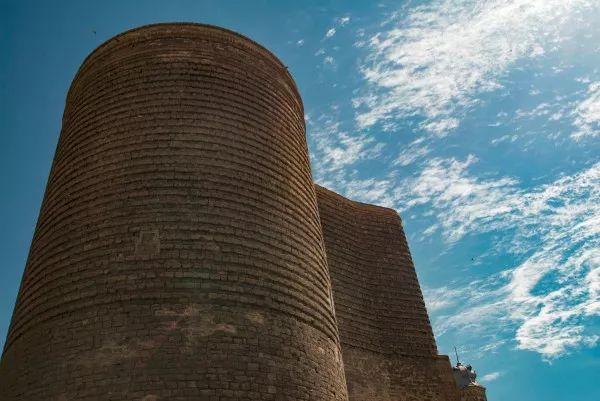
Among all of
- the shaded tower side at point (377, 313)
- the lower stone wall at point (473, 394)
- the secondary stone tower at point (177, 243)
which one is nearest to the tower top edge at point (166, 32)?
the secondary stone tower at point (177, 243)

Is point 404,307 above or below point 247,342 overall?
above

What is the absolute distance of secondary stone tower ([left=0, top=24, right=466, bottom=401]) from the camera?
7348 mm

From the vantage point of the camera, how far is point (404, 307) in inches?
621

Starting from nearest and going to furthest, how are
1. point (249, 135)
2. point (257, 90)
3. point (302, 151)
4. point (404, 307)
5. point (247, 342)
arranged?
point (247, 342) → point (249, 135) → point (257, 90) → point (302, 151) → point (404, 307)

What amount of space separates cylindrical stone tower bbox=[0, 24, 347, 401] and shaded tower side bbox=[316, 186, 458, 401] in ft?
13.0

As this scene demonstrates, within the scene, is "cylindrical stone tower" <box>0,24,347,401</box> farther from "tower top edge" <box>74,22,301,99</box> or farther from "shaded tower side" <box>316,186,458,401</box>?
"shaded tower side" <box>316,186,458,401</box>

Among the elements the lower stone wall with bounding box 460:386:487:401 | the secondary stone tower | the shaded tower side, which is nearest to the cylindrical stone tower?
the secondary stone tower

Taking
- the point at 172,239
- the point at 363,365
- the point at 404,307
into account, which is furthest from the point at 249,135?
the point at 404,307

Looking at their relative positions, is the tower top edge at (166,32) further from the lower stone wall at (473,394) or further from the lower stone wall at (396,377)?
the lower stone wall at (473,394)

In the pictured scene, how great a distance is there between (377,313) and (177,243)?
8.49 m

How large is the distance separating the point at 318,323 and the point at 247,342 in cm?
184

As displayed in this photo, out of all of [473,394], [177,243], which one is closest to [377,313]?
[473,394]

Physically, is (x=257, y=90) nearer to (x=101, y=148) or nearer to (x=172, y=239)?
(x=101, y=148)

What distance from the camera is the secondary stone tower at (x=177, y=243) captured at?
24.1ft
